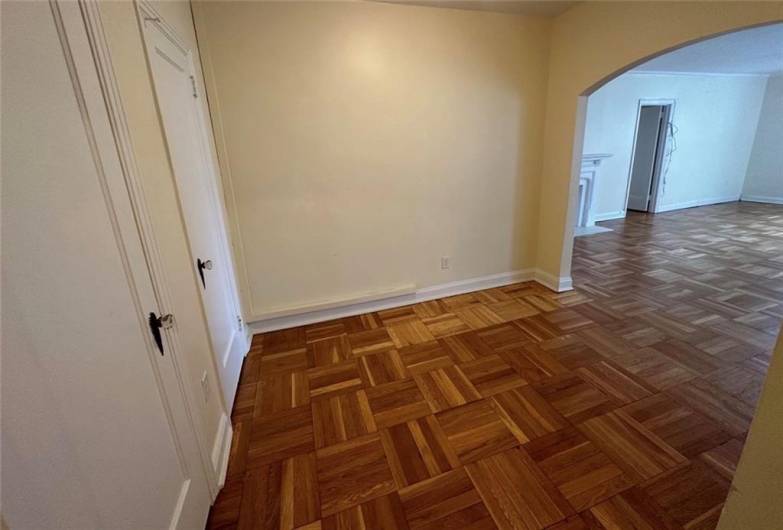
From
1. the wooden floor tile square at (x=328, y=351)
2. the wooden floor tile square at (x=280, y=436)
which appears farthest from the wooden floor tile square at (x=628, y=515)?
the wooden floor tile square at (x=328, y=351)

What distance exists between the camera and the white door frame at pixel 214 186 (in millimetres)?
Answer: 1301

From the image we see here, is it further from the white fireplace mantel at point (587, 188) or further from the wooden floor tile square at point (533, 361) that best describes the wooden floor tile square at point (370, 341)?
the white fireplace mantel at point (587, 188)

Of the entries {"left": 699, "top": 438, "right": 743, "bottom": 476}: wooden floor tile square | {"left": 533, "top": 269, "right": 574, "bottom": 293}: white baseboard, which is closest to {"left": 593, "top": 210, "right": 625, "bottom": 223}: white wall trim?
{"left": 533, "top": 269, "right": 574, "bottom": 293}: white baseboard

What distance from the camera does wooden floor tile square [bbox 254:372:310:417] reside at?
1.98 metres

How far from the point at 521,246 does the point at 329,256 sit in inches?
79.8

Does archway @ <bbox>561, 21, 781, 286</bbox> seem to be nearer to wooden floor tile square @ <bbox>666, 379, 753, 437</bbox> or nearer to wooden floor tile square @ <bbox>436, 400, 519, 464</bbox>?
wooden floor tile square @ <bbox>666, 379, 753, 437</bbox>

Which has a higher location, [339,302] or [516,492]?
[339,302]

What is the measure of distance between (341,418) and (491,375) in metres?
0.99

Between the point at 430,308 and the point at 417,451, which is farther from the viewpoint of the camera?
the point at 430,308

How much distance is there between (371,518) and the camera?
1348mm

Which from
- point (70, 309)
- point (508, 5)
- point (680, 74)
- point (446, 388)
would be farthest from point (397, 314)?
point (680, 74)

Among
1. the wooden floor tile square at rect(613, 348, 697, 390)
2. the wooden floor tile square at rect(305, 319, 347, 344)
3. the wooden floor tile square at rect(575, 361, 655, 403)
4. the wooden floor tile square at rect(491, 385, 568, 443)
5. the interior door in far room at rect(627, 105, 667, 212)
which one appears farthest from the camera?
the interior door in far room at rect(627, 105, 667, 212)

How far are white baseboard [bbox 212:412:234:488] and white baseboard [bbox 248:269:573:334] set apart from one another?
1087 mm

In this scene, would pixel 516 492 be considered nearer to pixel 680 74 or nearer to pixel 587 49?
pixel 587 49
